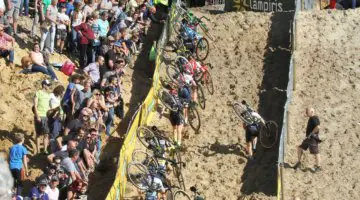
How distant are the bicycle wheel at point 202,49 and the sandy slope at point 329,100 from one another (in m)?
2.72

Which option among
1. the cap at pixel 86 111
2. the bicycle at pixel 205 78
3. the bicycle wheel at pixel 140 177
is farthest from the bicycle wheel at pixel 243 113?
the cap at pixel 86 111

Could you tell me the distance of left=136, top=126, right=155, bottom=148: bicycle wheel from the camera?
17.0 meters

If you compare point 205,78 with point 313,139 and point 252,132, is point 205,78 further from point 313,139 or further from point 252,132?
point 313,139

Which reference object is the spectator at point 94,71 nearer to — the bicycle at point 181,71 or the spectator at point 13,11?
the bicycle at point 181,71

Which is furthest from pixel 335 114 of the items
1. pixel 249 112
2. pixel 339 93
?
pixel 249 112

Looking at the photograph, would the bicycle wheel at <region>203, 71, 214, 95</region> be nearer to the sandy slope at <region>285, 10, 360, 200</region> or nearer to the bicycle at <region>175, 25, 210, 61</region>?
the bicycle at <region>175, 25, 210, 61</region>

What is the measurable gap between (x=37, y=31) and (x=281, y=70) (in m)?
7.17

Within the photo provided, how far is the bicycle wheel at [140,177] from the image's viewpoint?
15375mm

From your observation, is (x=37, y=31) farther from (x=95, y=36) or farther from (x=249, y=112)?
(x=249, y=112)

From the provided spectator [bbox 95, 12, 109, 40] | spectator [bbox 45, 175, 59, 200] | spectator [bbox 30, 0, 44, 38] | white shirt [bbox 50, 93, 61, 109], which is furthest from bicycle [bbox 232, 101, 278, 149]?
spectator [bbox 45, 175, 59, 200]

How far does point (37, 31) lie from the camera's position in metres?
21.8

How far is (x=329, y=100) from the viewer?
839 inches

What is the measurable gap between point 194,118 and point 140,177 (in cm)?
483

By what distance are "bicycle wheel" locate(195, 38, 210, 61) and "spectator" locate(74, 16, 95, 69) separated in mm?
3895
